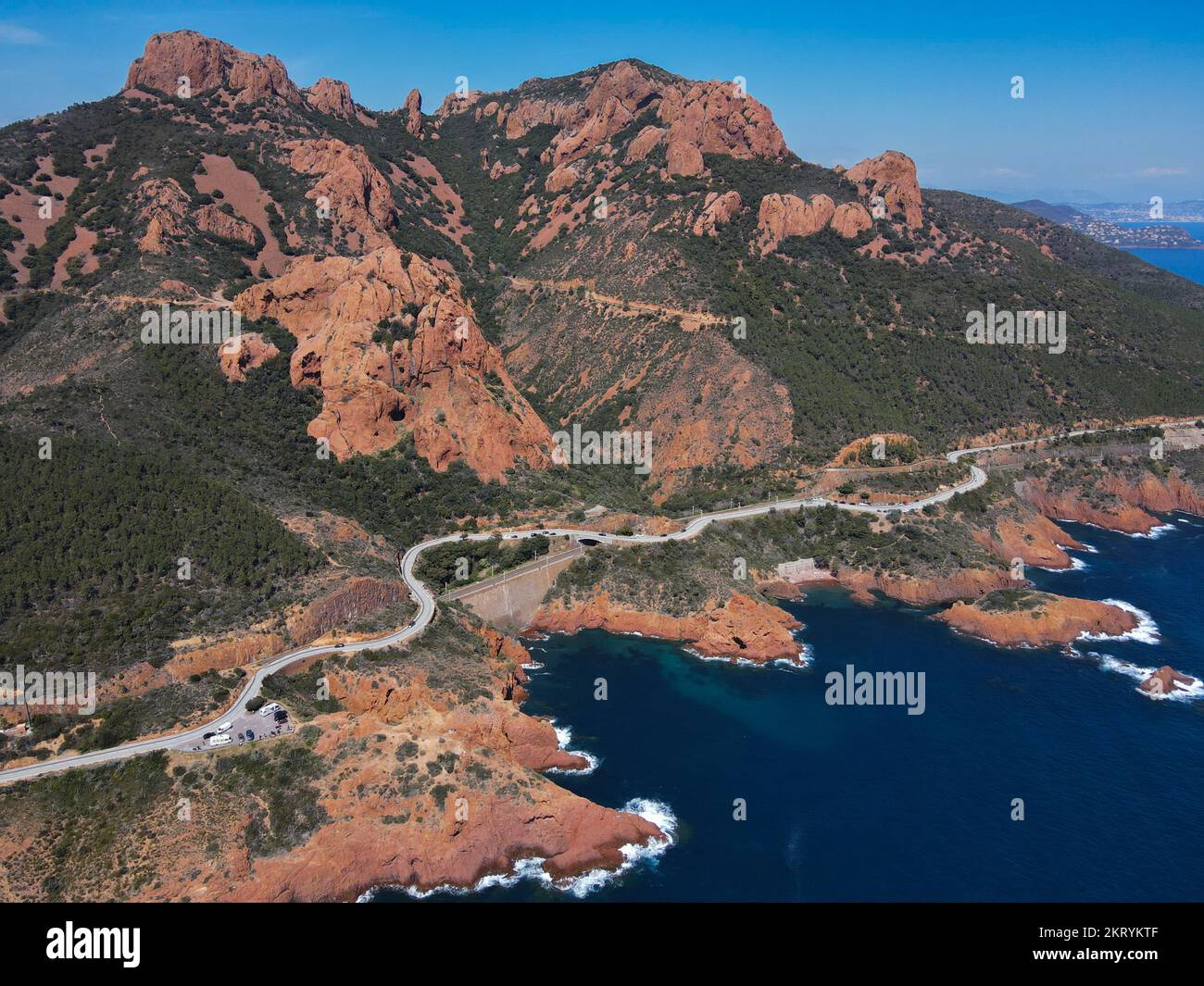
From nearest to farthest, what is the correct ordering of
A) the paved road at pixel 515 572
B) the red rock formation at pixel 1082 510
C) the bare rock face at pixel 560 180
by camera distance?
the paved road at pixel 515 572
the red rock formation at pixel 1082 510
the bare rock face at pixel 560 180

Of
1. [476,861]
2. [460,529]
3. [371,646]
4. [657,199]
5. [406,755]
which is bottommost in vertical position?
[476,861]

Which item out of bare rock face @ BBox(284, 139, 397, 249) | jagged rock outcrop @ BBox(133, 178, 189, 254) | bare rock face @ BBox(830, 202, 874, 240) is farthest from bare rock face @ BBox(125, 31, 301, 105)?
bare rock face @ BBox(830, 202, 874, 240)

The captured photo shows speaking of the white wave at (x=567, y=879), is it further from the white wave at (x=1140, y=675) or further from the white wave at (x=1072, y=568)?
the white wave at (x=1072, y=568)

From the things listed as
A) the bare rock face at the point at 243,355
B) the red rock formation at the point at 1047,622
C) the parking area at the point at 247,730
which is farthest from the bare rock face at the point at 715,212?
the parking area at the point at 247,730

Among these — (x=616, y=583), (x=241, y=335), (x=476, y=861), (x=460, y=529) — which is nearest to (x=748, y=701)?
(x=616, y=583)

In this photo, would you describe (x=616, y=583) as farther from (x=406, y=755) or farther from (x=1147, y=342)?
(x=1147, y=342)

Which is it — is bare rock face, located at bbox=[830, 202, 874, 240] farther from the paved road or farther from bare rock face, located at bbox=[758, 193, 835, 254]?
the paved road
